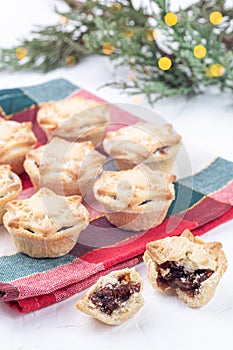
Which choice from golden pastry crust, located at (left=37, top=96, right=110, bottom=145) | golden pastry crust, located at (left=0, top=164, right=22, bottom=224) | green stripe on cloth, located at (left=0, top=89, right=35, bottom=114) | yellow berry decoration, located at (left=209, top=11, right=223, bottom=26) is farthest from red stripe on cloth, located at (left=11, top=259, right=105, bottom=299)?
yellow berry decoration, located at (left=209, top=11, right=223, bottom=26)

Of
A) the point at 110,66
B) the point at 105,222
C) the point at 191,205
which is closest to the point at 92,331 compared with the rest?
the point at 105,222

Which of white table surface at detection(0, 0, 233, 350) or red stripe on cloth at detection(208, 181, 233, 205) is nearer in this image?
white table surface at detection(0, 0, 233, 350)

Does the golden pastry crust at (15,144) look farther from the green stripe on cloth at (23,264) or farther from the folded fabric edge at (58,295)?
the folded fabric edge at (58,295)

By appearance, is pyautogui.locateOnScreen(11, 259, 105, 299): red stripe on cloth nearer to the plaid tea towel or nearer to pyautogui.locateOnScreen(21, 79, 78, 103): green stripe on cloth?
the plaid tea towel

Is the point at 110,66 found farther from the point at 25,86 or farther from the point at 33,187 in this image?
the point at 33,187

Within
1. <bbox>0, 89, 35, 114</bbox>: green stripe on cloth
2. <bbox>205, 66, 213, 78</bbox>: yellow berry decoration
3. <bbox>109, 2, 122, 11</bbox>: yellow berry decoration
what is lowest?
<bbox>0, 89, 35, 114</bbox>: green stripe on cloth

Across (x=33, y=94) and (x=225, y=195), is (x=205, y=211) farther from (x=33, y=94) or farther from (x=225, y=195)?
(x=33, y=94)
